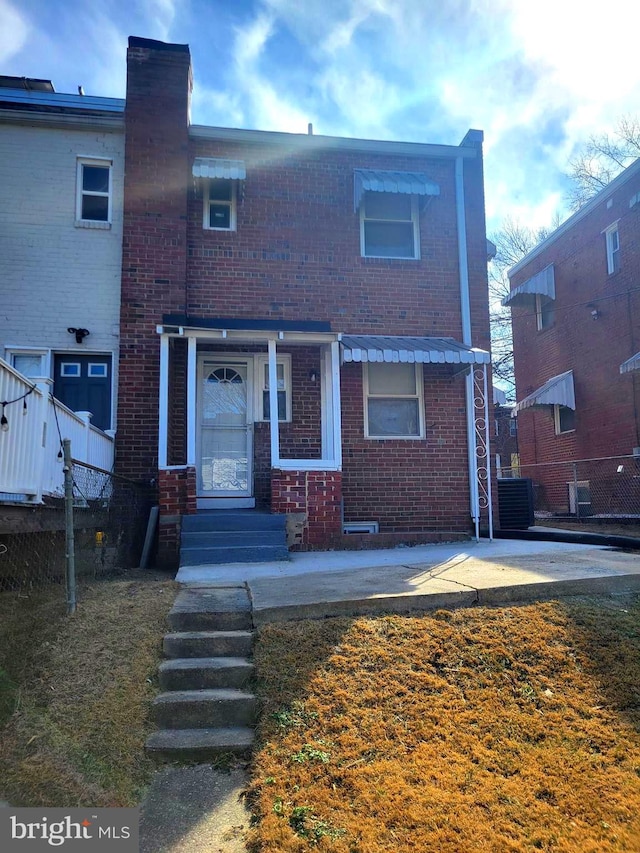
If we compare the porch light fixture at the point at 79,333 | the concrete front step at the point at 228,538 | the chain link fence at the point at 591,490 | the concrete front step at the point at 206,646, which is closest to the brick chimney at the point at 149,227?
the porch light fixture at the point at 79,333

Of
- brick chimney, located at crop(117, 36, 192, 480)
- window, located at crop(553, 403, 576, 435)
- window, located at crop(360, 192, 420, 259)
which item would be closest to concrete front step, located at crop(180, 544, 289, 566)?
brick chimney, located at crop(117, 36, 192, 480)

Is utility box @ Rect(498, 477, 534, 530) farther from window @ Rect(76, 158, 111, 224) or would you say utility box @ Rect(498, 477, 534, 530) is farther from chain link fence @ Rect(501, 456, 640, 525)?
window @ Rect(76, 158, 111, 224)

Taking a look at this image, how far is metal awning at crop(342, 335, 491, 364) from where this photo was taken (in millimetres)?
8883

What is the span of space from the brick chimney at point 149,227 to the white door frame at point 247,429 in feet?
2.19

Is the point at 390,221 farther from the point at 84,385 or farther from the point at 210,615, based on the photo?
the point at 210,615

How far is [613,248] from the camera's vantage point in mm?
15469

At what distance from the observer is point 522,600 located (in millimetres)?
5098

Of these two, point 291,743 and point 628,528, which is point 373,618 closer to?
point 291,743

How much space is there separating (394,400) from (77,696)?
705 centimetres

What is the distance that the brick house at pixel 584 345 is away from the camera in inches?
576

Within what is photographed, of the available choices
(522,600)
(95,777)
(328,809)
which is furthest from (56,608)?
(522,600)

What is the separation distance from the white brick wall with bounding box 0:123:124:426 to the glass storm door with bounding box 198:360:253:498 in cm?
145

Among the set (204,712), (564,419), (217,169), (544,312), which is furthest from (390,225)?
(564,419)

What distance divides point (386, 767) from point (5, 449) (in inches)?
131
